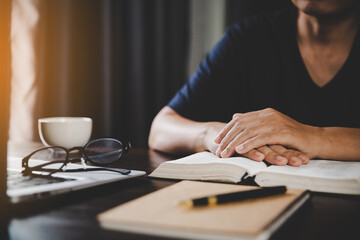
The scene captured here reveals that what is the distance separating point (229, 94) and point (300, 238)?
119 cm

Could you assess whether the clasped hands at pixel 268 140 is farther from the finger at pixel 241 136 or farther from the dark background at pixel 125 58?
the dark background at pixel 125 58

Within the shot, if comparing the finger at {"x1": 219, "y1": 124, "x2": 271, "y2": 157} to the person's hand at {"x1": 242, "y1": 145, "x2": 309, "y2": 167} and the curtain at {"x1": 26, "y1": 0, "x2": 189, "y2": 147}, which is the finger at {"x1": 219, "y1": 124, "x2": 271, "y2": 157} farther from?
the curtain at {"x1": 26, "y1": 0, "x2": 189, "y2": 147}

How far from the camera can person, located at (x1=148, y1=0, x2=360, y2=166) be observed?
3.87 feet

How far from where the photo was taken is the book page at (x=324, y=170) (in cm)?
61

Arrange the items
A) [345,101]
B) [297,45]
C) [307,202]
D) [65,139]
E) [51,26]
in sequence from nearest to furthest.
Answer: [307,202] < [65,139] < [345,101] < [297,45] < [51,26]

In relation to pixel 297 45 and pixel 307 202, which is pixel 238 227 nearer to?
pixel 307 202

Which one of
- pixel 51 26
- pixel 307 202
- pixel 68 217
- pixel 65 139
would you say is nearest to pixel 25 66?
pixel 51 26

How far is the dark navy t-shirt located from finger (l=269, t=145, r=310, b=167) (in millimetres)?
571

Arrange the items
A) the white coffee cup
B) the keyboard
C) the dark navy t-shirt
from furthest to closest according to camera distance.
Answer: the dark navy t-shirt, the white coffee cup, the keyboard

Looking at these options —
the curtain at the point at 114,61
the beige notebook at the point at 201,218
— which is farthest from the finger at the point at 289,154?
the curtain at the point at 114,61

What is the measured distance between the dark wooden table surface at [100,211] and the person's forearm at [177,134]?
0.44m

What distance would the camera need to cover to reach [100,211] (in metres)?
0.49

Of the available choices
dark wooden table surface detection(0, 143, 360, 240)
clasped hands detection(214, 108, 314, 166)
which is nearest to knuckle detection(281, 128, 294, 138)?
clasped hands detection(214, 108, 314, 166)

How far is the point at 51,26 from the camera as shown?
179cm
